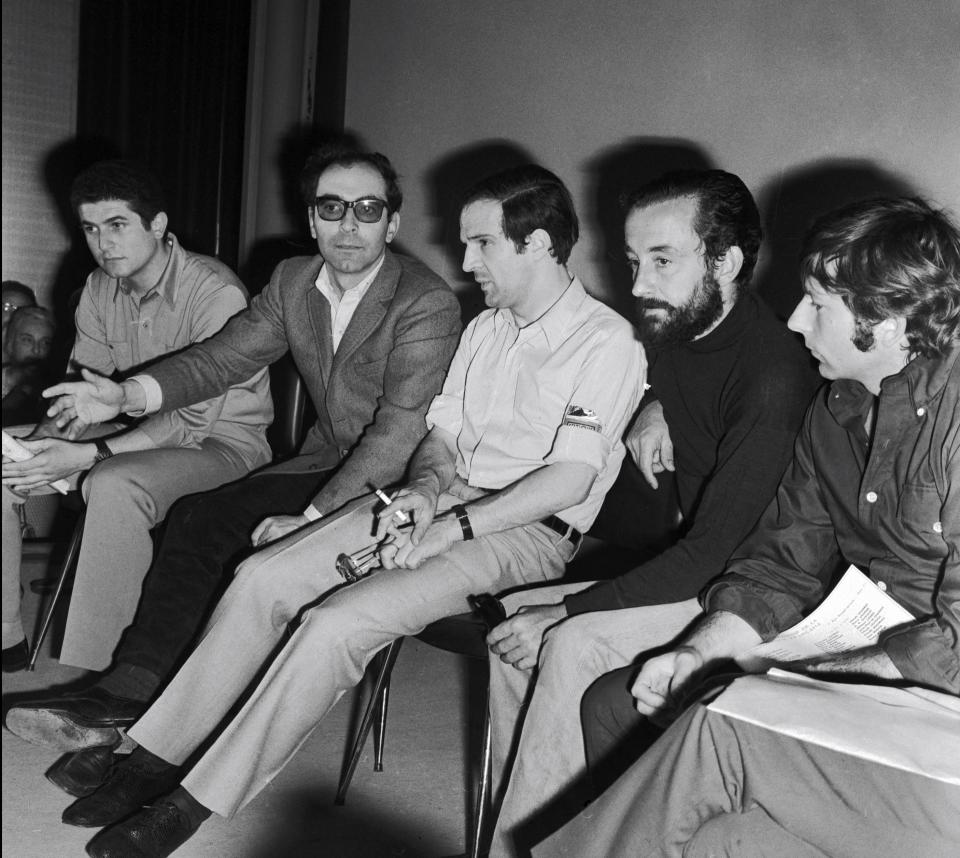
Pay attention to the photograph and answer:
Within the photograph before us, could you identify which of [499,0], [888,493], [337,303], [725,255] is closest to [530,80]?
[499,0]

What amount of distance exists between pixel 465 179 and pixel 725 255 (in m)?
2.15

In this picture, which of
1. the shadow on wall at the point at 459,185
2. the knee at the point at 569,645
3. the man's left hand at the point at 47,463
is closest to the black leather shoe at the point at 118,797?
the knee at the point at 569,645

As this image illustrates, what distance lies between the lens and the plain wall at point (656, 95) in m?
2.56

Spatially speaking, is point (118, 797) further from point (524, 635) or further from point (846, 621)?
point (846, 621)

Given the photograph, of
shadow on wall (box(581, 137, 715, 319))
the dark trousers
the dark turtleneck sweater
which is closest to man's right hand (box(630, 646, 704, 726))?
the dark turtleneck sweater

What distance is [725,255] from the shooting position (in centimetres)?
205

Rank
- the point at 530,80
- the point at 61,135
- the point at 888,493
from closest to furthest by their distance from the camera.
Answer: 1. the point at 888,493
2. the point at 530,80
3. the point at 61,135

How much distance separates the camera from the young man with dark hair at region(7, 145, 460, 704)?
2.38 m

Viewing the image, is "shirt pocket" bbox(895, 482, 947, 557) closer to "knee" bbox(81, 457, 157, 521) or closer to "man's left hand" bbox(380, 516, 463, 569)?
"man's left hand" bbox(380, 516, 463, 569)

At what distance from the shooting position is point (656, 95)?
3254 mm

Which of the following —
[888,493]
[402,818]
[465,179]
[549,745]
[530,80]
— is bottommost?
[402,818]

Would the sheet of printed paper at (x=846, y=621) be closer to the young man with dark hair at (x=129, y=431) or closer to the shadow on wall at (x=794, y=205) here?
the shadow on wall at (x=794, y=205)

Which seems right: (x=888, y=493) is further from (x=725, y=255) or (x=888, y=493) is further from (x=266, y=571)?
(x=266, y=571)

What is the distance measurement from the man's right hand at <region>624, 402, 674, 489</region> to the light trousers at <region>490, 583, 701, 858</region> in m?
0.37
